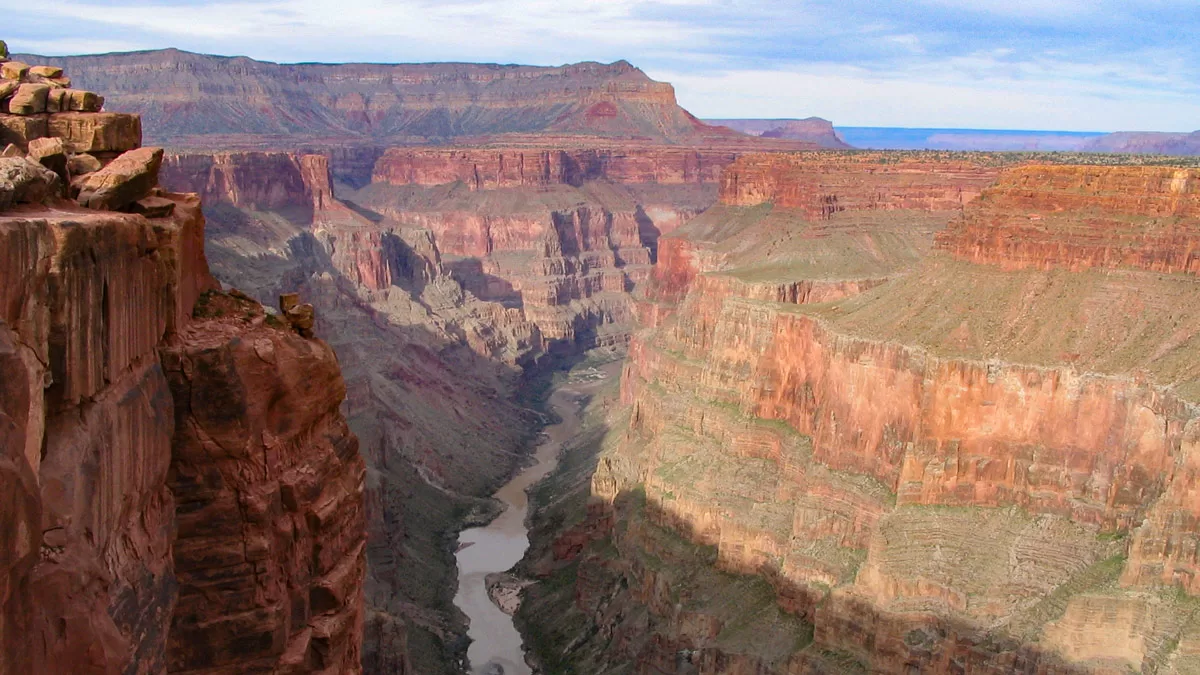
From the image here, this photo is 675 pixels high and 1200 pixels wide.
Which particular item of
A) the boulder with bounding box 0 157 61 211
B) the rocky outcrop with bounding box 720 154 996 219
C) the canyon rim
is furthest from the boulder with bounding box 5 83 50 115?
the rocky outcrop with bounding box 720 154 996 219

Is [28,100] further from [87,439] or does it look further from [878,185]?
[878,185]

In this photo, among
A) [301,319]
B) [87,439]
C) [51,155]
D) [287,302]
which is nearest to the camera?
[87,439]

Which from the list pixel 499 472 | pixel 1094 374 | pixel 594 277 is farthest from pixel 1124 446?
pixel 594 277

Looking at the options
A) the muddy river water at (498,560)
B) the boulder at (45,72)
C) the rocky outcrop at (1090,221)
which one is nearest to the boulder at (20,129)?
the boulder at (45,72)

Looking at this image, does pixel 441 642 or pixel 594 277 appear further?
pixel 594 277

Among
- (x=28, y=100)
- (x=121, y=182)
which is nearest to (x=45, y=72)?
(x=28, y=100)

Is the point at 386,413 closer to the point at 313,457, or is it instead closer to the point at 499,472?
the point at 499,472
